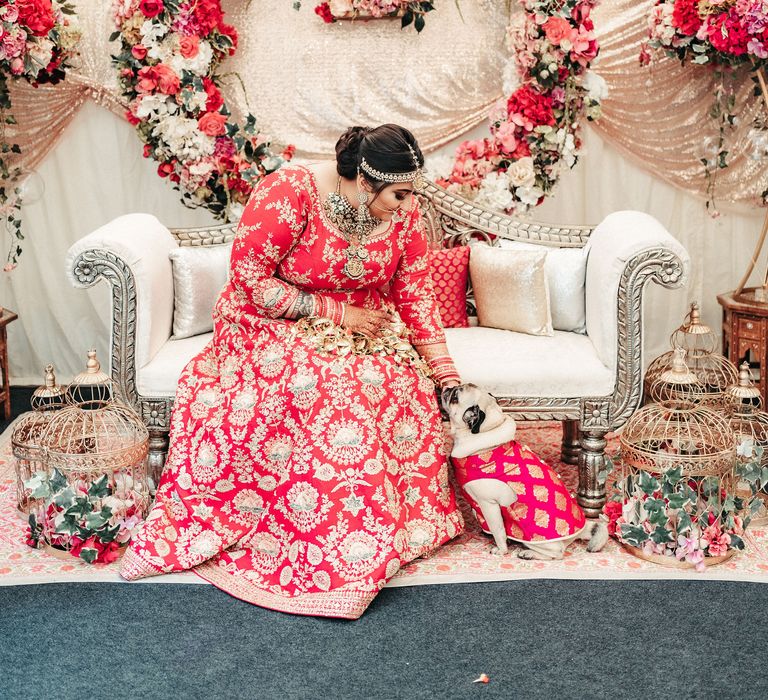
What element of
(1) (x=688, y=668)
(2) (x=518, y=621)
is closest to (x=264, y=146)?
(2) (x=518, y=621)

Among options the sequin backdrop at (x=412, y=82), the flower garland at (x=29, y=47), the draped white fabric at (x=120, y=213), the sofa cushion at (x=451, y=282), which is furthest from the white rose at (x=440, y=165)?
the flower garland at (x=29, y=47)

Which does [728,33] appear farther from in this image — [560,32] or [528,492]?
[528,492]

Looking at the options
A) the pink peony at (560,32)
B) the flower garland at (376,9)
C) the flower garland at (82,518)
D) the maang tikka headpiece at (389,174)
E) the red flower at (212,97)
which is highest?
the flower garland at (376,9)

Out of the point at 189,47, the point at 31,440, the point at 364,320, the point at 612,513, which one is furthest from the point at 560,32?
the point at 31,440

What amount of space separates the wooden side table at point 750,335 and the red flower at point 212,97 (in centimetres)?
238

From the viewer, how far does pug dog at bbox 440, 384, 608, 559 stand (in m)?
3.09

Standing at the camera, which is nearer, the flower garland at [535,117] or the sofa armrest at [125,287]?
the sofa armrest at [125,287]

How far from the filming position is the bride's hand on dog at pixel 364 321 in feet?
10.6

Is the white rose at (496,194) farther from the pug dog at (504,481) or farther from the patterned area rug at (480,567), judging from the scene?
the patterned area rug at (480,567)

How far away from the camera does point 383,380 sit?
309cm

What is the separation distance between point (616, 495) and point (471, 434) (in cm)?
53

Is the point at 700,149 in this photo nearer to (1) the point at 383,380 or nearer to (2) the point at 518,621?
(1) the point at 383,380

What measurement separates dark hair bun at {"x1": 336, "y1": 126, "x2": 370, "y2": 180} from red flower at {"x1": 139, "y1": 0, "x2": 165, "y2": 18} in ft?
5.15

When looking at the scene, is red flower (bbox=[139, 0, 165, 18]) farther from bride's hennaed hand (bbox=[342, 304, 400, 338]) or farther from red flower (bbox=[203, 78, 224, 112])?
bride's hennaed hand (bbox=[342, 304, 400, 338])
